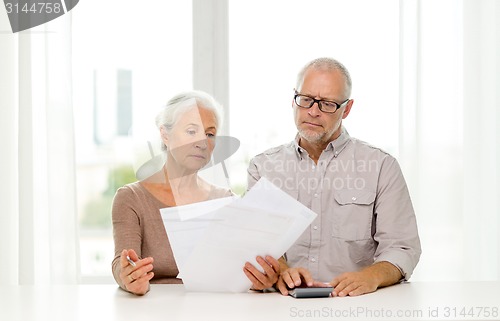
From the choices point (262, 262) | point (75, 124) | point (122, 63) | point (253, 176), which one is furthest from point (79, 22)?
point (262, 262)

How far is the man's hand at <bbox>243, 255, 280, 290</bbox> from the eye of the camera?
1.78 meters

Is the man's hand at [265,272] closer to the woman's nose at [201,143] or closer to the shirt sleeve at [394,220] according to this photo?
the shirt sleeve at [394,220]

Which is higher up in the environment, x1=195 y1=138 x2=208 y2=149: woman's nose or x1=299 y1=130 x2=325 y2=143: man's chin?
x1=299 y1=130 x2=325 y2=143: man's chin

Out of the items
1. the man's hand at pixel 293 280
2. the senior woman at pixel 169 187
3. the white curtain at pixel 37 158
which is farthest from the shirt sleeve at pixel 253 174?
the white curtain at pixel 37 158

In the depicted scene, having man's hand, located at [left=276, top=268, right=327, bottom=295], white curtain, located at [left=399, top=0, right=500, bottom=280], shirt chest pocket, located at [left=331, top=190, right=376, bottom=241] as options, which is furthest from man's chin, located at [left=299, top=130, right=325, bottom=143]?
white curtain, located at [left=399, top=0, right=500, bottom=280]

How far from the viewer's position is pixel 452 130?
3086mm

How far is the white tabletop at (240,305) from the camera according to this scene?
152cm

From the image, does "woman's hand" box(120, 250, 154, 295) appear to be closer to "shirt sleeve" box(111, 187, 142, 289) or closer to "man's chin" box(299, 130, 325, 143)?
"shirt sleeve" box(111, 187, 142, 289)

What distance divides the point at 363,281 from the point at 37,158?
1.78 m

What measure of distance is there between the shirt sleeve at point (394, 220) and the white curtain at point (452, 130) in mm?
859

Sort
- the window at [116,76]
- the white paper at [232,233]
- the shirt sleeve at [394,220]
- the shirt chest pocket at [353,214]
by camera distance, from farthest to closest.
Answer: the window at [116,76] → the shirt chest pocket at [353,214] → the shirt sleeve at [394,220] → the white paper at [232,233]

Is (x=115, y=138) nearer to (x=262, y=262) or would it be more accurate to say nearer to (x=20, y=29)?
(x=20, y=29)

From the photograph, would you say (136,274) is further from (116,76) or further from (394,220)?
(116,76)

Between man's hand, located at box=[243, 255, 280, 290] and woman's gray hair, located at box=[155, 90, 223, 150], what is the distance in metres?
0.69
